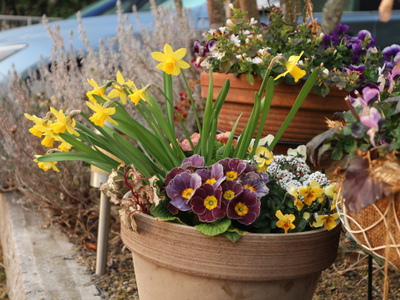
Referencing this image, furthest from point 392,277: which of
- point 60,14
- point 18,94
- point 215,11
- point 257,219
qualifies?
point 60,14

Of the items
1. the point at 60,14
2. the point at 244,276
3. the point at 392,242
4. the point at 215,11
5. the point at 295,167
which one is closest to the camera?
the point at 392,242

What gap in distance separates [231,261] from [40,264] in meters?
1.28

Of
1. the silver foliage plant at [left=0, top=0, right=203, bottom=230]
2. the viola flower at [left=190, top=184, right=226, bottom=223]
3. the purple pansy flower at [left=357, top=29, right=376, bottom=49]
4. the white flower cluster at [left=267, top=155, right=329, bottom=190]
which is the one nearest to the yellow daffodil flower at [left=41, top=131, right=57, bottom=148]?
the viola flower at [left=190, top=184, right=226, bottom=223]

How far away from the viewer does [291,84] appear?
2.21m

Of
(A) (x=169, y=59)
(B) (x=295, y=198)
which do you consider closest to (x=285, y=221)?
(B) (x=295, y=198)

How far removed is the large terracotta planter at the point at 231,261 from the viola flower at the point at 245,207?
0.05 m

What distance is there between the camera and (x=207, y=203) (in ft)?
5.20

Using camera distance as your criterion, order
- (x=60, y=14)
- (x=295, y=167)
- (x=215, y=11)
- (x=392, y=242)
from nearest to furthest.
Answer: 1. (x=392, y=242)
2. (x=295, y=167)
3. (x=215, y=11)
4. (x=60, y=14)

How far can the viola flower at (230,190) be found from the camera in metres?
1.58

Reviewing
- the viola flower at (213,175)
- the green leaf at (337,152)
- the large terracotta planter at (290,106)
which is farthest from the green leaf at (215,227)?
the large terracotta planter at (290,106)

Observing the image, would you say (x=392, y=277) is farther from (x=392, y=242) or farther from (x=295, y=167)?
(x=392, y=242)

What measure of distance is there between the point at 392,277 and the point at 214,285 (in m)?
1.24

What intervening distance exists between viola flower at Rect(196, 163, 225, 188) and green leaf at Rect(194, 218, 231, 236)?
0.33ft

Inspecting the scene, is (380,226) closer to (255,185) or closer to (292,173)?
(255,185)
